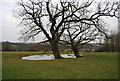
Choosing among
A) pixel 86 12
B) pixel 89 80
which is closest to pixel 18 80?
pixel 89 80

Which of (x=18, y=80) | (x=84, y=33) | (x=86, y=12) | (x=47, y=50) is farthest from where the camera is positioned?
(x=84, y=33)

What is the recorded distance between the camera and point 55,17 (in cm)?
1933

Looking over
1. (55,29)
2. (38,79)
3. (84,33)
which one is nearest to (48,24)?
(55,29)

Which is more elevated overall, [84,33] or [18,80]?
[18,80]

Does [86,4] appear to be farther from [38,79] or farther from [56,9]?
[38,79]

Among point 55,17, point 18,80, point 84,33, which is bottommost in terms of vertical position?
point 84,33

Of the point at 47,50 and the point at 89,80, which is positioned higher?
the point at 89,80

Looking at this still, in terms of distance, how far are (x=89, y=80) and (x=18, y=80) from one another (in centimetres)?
312

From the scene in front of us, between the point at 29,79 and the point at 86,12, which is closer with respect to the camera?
the point at 29,79

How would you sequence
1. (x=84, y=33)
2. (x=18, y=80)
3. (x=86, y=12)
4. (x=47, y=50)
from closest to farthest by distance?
(x=18, y=80), (x=86, y=12), (x=47, y=50), (x=84, y=33)

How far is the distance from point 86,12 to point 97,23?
1.92 meters

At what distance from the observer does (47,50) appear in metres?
22.1

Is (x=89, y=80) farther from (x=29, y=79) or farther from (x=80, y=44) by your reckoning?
(x=80, y=44)

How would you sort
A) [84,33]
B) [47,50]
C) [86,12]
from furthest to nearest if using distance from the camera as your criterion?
[84,33], [47,50], [86,12]
